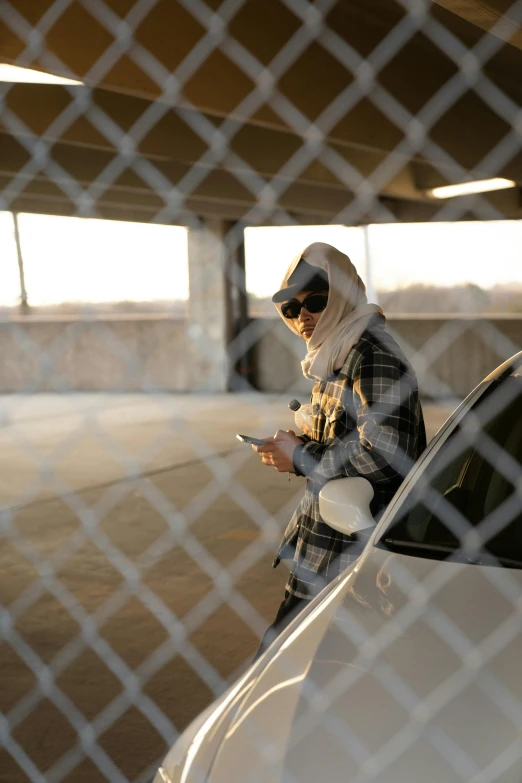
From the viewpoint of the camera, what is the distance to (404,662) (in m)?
1.33

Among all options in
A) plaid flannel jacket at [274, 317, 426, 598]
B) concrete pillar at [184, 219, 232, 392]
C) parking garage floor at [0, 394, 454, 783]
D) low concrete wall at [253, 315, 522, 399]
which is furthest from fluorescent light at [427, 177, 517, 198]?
plaid flannel jacket at [274, 317, 426, 598]

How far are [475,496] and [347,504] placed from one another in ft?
→ 1.04

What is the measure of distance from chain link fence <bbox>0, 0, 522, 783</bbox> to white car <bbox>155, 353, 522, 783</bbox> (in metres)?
0.01

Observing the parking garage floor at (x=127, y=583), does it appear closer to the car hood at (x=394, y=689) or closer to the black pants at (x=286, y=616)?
the black pants at (x=286, y=616)

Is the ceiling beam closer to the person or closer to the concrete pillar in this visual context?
the person

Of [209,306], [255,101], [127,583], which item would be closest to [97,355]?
[209,306]

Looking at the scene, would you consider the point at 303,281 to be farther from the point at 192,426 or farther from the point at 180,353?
the point at 180,353

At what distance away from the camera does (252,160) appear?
23.9 ft

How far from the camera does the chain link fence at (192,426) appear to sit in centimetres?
242

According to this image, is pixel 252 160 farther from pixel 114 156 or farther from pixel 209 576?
pixel 209 576

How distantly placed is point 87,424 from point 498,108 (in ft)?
20.0

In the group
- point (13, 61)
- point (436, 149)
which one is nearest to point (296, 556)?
point (13, 61)

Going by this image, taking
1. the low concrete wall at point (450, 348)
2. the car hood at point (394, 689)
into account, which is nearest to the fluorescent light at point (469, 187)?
the low concrete wall at point (450, 348)

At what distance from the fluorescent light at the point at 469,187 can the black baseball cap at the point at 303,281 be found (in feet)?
23.9
